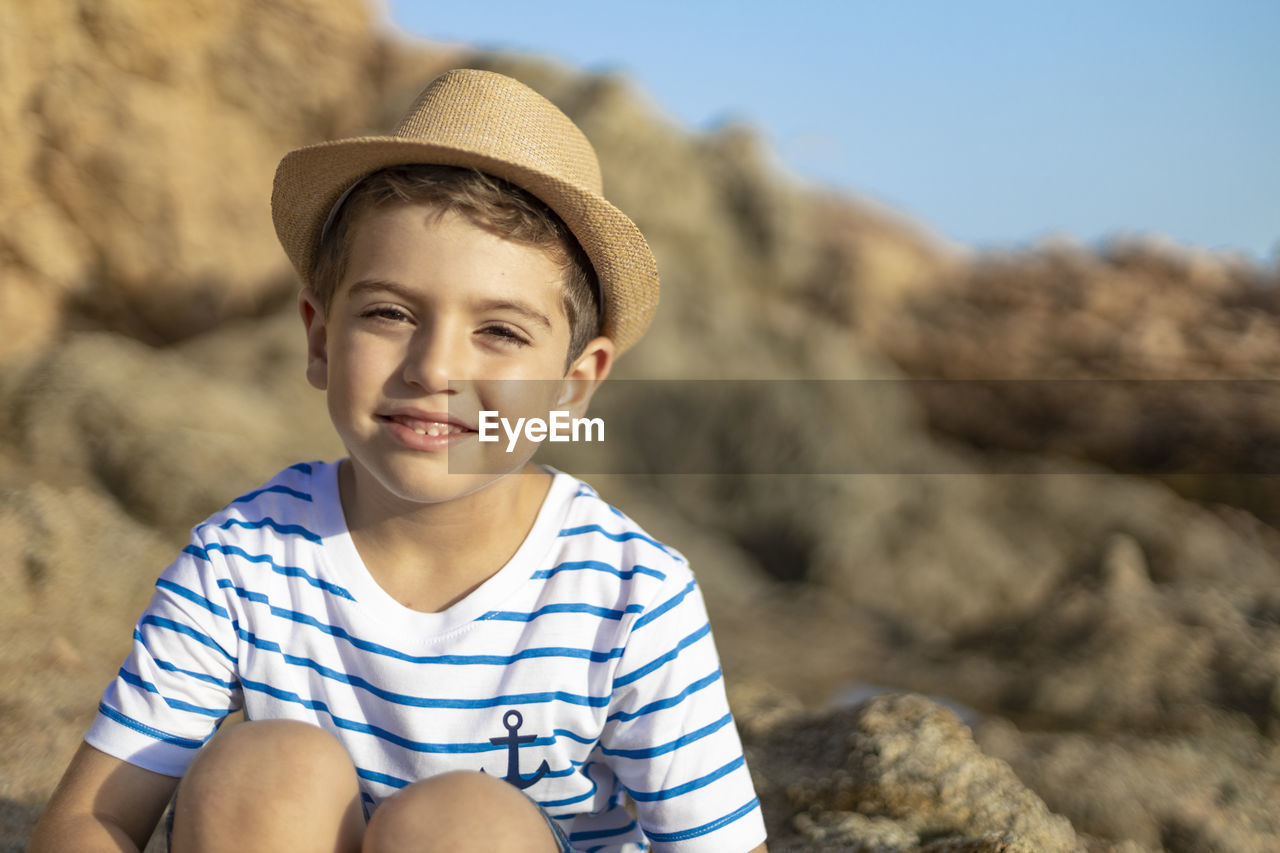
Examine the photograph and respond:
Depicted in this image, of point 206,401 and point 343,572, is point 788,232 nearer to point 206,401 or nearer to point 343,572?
point 206,401

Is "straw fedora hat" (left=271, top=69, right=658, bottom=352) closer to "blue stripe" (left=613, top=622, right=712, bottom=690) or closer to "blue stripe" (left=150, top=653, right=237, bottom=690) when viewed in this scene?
"blue stripe" (left=613, top=622, right=712, bottom=690)

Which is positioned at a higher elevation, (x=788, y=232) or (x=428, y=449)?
(x=788, y=232)

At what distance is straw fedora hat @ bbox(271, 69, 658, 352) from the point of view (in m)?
1.46

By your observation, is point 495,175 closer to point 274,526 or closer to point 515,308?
point 515,308

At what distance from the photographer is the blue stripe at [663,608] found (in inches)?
59.8

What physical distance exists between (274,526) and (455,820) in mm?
592

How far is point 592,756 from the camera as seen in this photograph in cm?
160

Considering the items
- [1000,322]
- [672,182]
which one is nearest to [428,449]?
[672,182]

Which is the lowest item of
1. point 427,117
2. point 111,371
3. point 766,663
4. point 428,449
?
point 766,663

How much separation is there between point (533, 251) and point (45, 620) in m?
1.72

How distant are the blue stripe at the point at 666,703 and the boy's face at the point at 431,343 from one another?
39 cm

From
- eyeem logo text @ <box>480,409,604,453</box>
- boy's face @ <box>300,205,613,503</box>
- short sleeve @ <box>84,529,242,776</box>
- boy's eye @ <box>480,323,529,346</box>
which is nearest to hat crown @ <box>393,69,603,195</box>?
boy's face @ <box>300,205,613,503</box>

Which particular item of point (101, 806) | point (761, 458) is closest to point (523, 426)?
point (101, 806)
